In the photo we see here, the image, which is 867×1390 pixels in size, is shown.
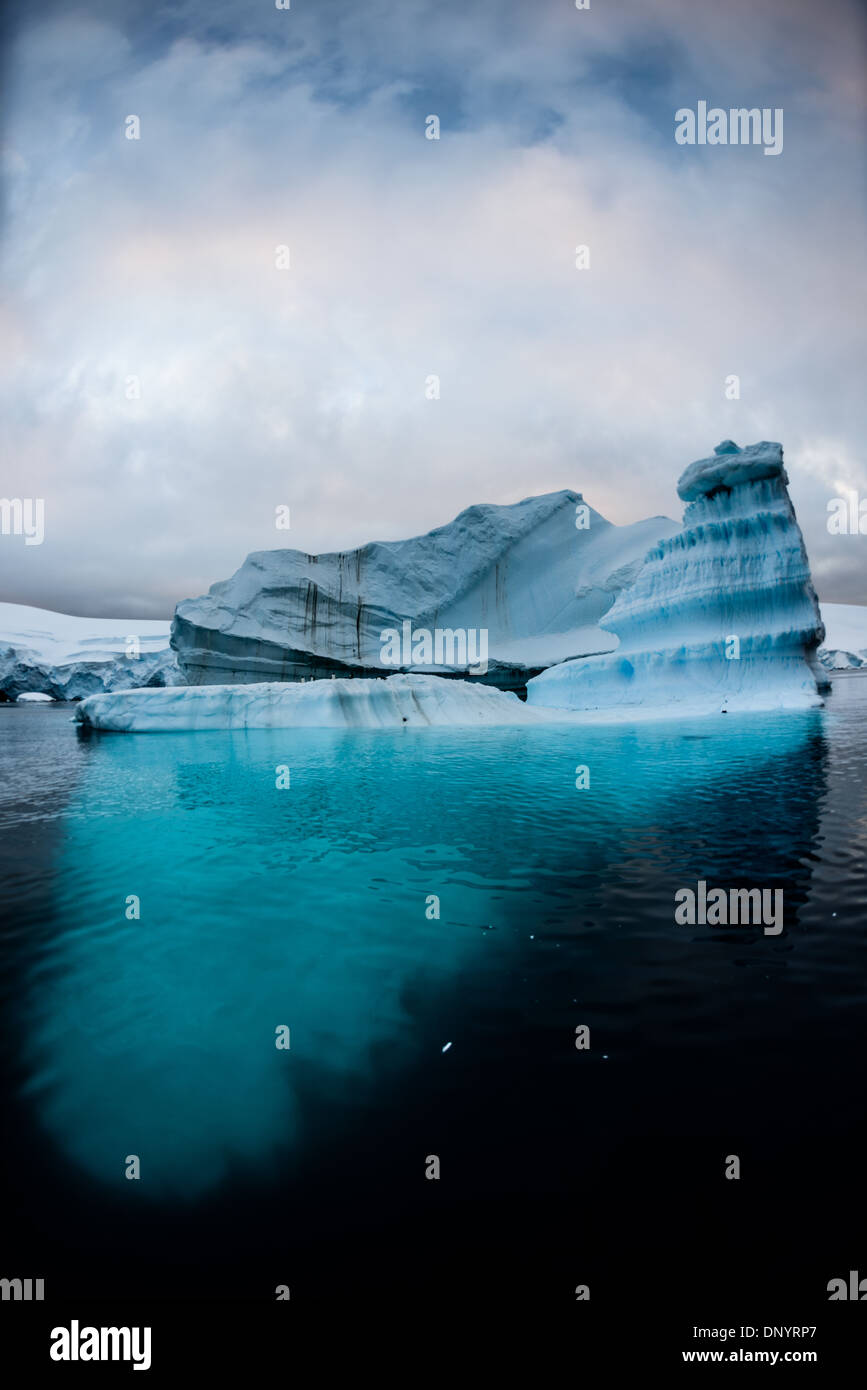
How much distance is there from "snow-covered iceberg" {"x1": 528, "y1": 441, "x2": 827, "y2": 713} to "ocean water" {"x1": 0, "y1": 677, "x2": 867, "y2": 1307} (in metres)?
20.5

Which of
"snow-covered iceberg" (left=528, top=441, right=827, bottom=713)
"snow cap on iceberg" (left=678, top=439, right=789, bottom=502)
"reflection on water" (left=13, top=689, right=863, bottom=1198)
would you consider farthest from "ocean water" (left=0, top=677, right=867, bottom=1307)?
"snow cap on iceberg" (left=678, top=439, right=789, bottom=502)

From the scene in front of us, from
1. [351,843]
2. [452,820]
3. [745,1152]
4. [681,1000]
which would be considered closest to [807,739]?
[452,820]

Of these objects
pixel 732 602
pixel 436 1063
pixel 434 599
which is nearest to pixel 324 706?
pixel 732 602

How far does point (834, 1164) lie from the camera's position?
2.32 metres

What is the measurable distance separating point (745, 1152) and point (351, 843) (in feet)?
16.3

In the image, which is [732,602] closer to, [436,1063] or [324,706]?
[324,706]

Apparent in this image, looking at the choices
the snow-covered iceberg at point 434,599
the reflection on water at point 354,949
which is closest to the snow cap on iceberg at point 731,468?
the snow-covered iceberg at point 434,599

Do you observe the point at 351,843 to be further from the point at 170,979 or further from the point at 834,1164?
the point at 834,1164

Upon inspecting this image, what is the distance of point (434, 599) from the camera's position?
162ft

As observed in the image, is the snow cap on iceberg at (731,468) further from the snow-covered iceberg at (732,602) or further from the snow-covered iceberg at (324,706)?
the snow-covered iceberg at (324,706)

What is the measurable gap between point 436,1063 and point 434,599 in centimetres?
4723

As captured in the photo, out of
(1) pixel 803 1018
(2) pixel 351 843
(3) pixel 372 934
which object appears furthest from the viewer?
(2) pixel 351 843

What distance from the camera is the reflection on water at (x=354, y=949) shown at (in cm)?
292

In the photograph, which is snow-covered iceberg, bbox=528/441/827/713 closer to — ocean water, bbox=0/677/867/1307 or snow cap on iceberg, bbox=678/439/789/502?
snow cap on iceberg, bbox=678/439/789/502
